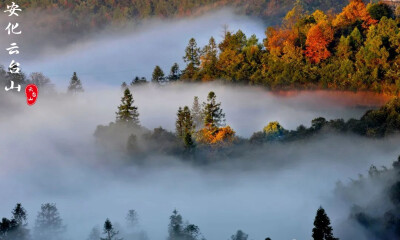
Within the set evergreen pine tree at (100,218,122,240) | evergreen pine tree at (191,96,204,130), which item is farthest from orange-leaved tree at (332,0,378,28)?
evergreen pine tree at (100,218,122,240)

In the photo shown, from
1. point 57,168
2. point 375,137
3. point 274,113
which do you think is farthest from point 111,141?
point 375,137

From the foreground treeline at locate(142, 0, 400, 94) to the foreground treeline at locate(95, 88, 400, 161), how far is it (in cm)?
1745

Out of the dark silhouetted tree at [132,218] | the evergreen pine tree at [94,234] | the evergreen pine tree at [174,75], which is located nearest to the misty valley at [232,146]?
the evergreen pine tree at [94,234]

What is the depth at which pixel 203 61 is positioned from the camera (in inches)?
5079

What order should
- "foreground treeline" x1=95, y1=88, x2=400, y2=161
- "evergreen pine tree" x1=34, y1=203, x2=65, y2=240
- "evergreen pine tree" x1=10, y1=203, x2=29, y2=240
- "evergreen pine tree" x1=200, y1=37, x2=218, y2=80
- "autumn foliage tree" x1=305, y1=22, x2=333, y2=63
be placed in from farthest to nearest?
1. "evergreen pine tree" x1=200, y1=37, x2=218, y2=80
2. "autumn foliage tree" x1=305, y1=22, x2=333, y2=63
3. "foreground treeline" x1=95, y1=88, x2=400, y2=161
4. "evergreen pine tree" x1=34, y1=203, x2=65, y2=240
5. "evergreen pine tree" x1=10, y1=203, x2=29, y2=240

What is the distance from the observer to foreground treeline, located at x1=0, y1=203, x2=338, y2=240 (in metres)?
76.1

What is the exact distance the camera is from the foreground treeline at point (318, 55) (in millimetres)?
117062

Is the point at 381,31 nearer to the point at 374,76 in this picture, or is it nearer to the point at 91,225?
the point at 374,76

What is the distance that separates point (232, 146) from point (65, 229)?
2440 centimetres

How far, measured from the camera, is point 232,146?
327 feet

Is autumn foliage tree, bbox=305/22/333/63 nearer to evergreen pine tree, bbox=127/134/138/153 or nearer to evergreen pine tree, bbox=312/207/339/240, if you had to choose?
evergreen pine tree, bbox=127/134/138/153

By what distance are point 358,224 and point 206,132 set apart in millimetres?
30548

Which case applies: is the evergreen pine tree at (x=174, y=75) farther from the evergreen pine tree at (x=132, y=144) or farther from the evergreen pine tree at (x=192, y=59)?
the evergreen pine tree at (x=132, y=144)

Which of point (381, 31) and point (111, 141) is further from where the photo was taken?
point (381, 31)
